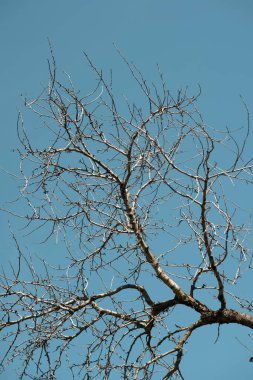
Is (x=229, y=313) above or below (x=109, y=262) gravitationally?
below

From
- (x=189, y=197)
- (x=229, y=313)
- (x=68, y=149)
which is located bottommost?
→ (x=229, y=313)

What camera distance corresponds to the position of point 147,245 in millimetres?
6547

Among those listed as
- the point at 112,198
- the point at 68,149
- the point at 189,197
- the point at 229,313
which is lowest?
the point at 229,313

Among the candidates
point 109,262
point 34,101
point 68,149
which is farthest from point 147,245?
point 34,101

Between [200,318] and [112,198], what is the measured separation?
156cm

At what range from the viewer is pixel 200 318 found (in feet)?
20.8

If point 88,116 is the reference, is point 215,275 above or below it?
below

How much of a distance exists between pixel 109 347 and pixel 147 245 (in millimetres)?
1117

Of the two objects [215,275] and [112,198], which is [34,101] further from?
[215,275]

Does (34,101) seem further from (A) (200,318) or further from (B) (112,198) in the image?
(A) (200,318)

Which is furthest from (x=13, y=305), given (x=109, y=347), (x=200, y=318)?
(x=200, y=318)

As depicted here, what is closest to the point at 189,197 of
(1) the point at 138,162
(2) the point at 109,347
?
(1) the point at 138,162

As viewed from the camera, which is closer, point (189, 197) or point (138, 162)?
point (189, 197)

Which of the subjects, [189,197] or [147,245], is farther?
[147,245]
